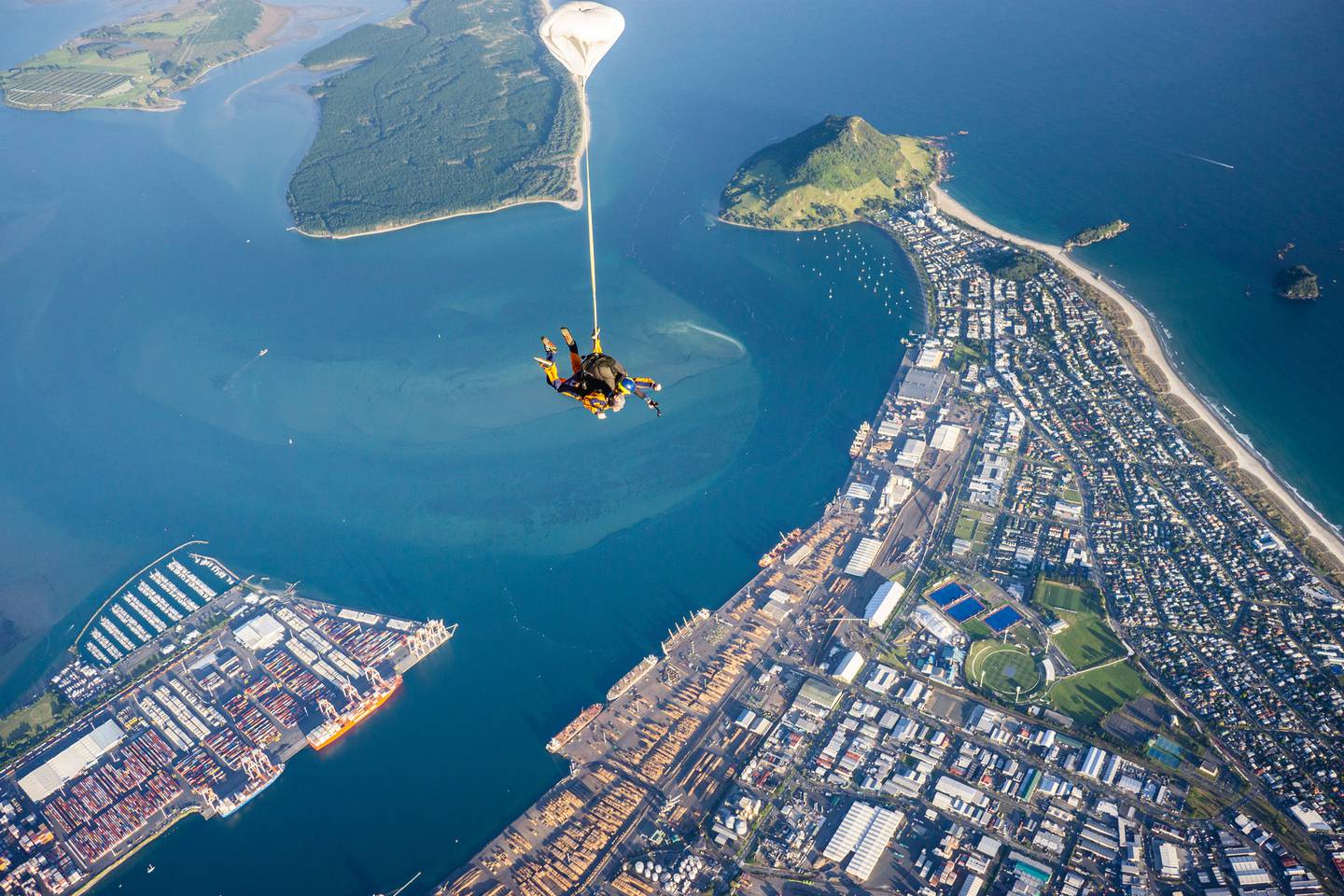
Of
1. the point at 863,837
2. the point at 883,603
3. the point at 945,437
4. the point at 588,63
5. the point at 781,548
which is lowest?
the point at 863,837

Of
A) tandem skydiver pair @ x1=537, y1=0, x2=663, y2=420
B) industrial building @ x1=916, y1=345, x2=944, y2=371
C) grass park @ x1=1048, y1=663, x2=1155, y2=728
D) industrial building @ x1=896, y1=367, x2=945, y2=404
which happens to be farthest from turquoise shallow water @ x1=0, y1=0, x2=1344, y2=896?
tandem skydiver pair @ x1=537, y1=0, x2=663, y2=420

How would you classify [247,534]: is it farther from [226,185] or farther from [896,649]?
[226,185]

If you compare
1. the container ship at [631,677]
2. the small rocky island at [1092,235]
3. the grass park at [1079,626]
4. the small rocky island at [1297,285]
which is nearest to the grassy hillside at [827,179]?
the small rocky island at [1092,235]

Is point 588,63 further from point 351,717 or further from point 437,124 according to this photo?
point 437,124

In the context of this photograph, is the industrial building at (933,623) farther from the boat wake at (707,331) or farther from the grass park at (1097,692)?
the boat wake at (707,331)

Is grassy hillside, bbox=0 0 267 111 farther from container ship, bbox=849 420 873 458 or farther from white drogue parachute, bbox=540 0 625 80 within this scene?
white drogue parachute, bbox=540 0 625 80

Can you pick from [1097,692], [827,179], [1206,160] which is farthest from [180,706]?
[1206,160]

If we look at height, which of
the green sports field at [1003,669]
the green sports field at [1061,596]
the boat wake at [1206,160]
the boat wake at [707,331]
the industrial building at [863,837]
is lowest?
the industrial building at [863,837]
